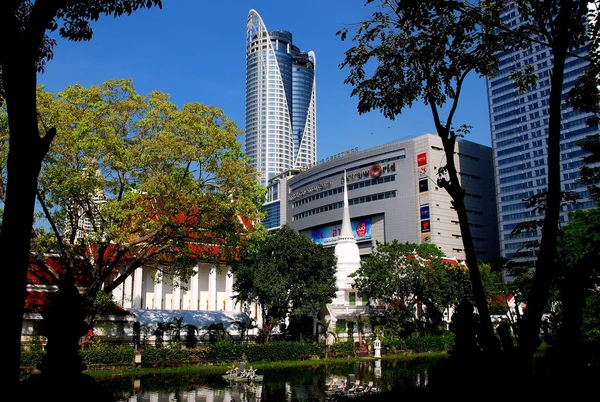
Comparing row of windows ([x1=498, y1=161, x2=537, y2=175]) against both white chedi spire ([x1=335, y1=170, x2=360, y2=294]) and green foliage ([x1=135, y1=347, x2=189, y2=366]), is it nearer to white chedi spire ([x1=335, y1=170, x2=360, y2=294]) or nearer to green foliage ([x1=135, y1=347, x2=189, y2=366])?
white chedi spire ([x1=335, y1=170, x2=360, y2=294])

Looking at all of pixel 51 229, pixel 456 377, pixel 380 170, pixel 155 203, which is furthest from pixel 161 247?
pixel 380 170

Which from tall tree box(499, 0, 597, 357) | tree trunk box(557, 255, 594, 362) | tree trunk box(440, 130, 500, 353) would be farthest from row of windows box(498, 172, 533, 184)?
tree trunk box(557, 255, 594, 362)

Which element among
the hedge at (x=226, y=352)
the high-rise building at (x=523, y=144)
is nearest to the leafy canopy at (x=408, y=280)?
the hedge at (x=226, y=352)

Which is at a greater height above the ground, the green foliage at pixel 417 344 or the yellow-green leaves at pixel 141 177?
the yellow-green leaves at pixel 141 177

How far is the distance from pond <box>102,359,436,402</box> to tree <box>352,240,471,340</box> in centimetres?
942

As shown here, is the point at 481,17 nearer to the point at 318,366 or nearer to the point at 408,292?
the point at 318,366

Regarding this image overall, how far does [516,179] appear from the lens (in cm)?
9794

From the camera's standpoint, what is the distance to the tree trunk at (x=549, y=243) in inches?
332

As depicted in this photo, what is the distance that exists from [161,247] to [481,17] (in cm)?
1846

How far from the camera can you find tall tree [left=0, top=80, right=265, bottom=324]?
22.5 m

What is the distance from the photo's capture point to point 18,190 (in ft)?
21.3

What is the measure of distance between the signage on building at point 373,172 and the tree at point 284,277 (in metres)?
63.7

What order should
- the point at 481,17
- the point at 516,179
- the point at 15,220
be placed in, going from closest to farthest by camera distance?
the point at 15,220 < the point at 481,17 < the point at 516,179

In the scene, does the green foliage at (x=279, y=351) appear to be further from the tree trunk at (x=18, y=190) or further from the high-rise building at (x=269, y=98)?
the high-rise building at (x=269, y=98)
